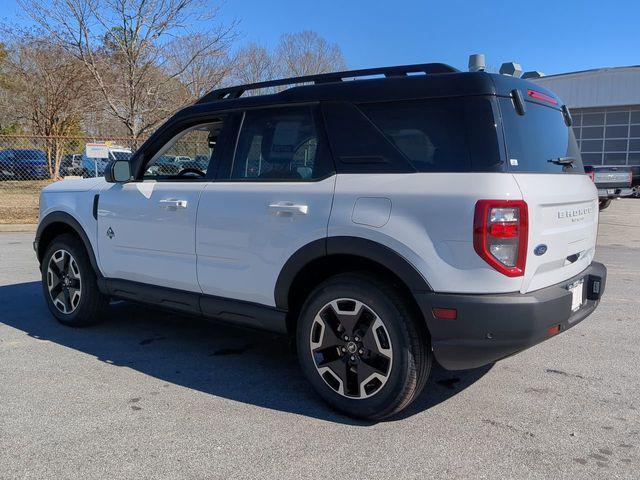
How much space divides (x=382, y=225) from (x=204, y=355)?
2.15m

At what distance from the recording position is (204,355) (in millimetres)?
4605

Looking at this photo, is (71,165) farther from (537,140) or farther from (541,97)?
(537,140)

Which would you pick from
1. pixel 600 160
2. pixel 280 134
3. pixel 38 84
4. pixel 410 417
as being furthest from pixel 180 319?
pixel 600 160

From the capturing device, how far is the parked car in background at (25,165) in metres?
20.6

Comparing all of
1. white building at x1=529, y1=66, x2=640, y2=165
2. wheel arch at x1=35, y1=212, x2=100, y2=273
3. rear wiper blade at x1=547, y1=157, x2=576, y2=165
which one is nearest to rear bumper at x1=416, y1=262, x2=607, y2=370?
rear wiper blade at x1=547, y1=157, x2=576, y2=165

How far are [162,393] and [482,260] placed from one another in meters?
2.29

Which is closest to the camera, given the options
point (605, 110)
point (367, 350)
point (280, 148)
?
point (367, 350)

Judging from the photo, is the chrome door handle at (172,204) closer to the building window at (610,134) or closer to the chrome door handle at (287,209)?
the chrome door handle at (287,209)

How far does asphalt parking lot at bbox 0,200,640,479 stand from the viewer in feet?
9.53

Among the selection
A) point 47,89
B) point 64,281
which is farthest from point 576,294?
point 47,89

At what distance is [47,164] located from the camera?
20.3 m

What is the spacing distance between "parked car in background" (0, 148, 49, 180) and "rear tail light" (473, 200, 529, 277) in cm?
2067

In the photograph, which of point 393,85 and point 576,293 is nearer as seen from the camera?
point 393,85

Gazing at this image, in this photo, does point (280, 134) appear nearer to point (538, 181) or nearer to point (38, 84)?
point (538, 181)
